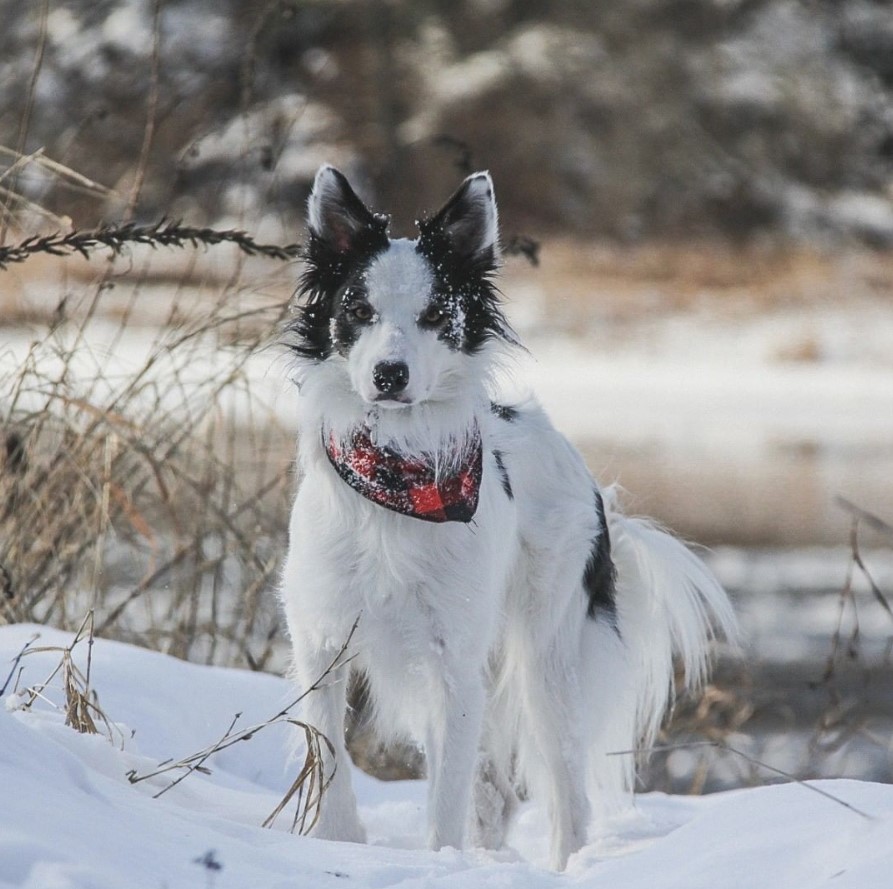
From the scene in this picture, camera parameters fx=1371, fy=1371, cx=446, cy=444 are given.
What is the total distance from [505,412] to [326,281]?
90cm

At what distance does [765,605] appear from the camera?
1064 centimetres

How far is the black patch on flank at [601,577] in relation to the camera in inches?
179

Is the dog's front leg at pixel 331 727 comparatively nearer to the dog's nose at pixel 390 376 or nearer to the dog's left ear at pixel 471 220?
the dog's nose at pixel 390 376

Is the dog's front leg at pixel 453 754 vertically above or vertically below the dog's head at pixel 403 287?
below

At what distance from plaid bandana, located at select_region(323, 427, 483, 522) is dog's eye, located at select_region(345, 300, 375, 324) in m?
0.37

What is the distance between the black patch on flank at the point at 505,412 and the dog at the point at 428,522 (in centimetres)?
4

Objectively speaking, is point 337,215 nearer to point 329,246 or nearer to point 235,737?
point 329,246

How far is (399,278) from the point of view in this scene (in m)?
3.83

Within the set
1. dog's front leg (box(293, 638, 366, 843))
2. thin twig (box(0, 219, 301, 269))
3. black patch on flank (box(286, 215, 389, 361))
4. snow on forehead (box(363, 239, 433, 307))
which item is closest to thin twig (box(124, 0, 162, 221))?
black patch on flank (box(286, 215, 389, 361))

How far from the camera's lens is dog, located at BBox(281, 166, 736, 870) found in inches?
148

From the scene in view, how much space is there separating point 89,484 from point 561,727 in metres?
1.89

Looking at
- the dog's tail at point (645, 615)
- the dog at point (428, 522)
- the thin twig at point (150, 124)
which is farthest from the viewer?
the thin twig at point (150, 124)

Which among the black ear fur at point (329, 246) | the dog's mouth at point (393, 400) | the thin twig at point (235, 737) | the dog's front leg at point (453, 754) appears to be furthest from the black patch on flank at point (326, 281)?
the dog's front leg at point (453, 754)

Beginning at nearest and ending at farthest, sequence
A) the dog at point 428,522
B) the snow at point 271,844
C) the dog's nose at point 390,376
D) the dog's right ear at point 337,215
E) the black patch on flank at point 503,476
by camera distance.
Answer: the snow at point 271,844
the dog's nose at point 390,376
the dog at point 428,522
the dog's right ear at point 337,215
the black patch on flank at point 503,476
